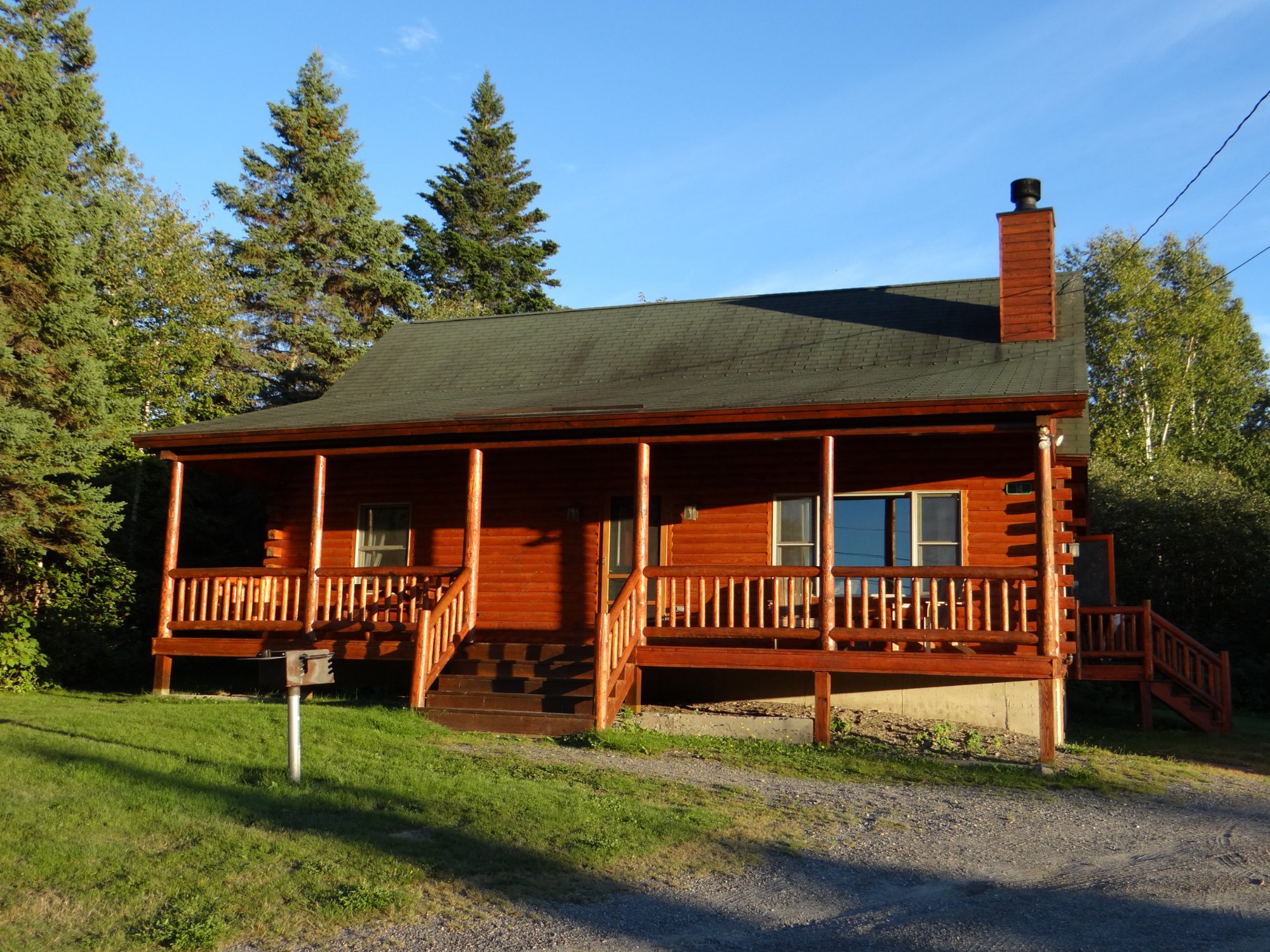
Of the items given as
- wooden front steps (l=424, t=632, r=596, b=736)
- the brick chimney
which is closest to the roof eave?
wooden front steps (l=424, t=632, r=596, b=736)

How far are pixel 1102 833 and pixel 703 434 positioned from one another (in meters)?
6.12

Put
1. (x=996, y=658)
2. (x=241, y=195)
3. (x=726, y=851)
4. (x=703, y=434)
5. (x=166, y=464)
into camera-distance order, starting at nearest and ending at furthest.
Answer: (x=726, y=851), (x=996, y=658), (x=703, y=434), (x=166, y=464), (x=241, y=195)

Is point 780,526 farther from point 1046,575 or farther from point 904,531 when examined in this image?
point 1046,575

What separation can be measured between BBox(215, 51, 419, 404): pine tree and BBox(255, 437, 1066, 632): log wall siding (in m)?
17.3

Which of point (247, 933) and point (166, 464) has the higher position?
point (166, 464)

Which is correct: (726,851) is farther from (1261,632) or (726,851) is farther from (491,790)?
(1261,632)

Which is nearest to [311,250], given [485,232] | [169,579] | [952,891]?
[485,232]

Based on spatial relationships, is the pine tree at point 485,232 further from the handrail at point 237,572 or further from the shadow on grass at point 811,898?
the shadow on grass at point 811,898

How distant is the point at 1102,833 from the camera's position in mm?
8211

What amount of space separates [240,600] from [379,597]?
1821 millimetres

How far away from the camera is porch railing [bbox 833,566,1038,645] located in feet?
37.8

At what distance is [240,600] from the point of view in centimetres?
1448

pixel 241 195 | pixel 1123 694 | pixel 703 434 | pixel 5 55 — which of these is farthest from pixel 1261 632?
pixel 241 195

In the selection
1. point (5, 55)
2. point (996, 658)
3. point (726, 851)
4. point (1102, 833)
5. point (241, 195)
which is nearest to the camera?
point (726, 851)
